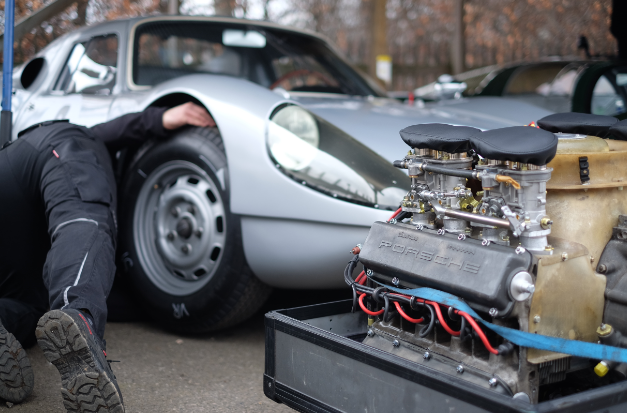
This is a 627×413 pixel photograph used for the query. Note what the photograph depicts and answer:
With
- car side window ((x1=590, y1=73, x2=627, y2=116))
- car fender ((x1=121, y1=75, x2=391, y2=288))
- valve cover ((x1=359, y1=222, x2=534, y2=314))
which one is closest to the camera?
valve cover ((x1=359, y1=222, x2=534, y2=314))

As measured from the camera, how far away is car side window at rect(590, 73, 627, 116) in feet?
16.9

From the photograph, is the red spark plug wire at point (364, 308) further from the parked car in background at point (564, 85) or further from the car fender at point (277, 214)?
the parked car in background at point (564, 85)

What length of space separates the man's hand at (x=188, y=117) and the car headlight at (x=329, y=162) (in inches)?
16.0

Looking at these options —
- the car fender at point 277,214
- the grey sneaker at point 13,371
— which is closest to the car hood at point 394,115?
the car fender at point 277,214

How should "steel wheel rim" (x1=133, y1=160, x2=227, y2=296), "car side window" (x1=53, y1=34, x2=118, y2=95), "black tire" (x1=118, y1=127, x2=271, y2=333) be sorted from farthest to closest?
1. "car side window" (x1=53, y1=34, x2=118, y2=95)
2. "steel wheel rim" (x1=133, y1=160, x2=227, y2=296)
3. "black tire" (x1=118, y1=127, x2=271, y2=333)

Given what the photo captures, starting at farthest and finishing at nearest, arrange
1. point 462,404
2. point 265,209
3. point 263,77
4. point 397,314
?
point 263,77, point 265,209, point 397,314, point 462,404

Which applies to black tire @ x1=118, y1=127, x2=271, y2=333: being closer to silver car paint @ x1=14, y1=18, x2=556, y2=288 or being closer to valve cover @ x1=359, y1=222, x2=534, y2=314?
silver car paint @ x1=14, y1=18, x2=556, y2=288

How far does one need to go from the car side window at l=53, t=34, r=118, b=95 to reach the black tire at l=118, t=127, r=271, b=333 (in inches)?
37.5

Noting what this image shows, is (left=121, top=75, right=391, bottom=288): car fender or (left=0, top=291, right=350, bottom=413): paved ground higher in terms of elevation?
(left=121, top=75, right=391, bottom=288): car fender

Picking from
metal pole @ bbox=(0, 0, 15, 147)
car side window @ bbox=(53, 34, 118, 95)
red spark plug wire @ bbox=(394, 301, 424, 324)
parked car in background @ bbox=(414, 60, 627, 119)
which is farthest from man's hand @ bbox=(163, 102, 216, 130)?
parked car in background @ bbox=(414, 60, 627, 119)

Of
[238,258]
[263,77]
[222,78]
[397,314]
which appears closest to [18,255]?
[238,258]

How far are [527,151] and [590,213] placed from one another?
399 millimetres

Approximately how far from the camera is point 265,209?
2.83 metres

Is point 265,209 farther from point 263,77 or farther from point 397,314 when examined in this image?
point 263,77
